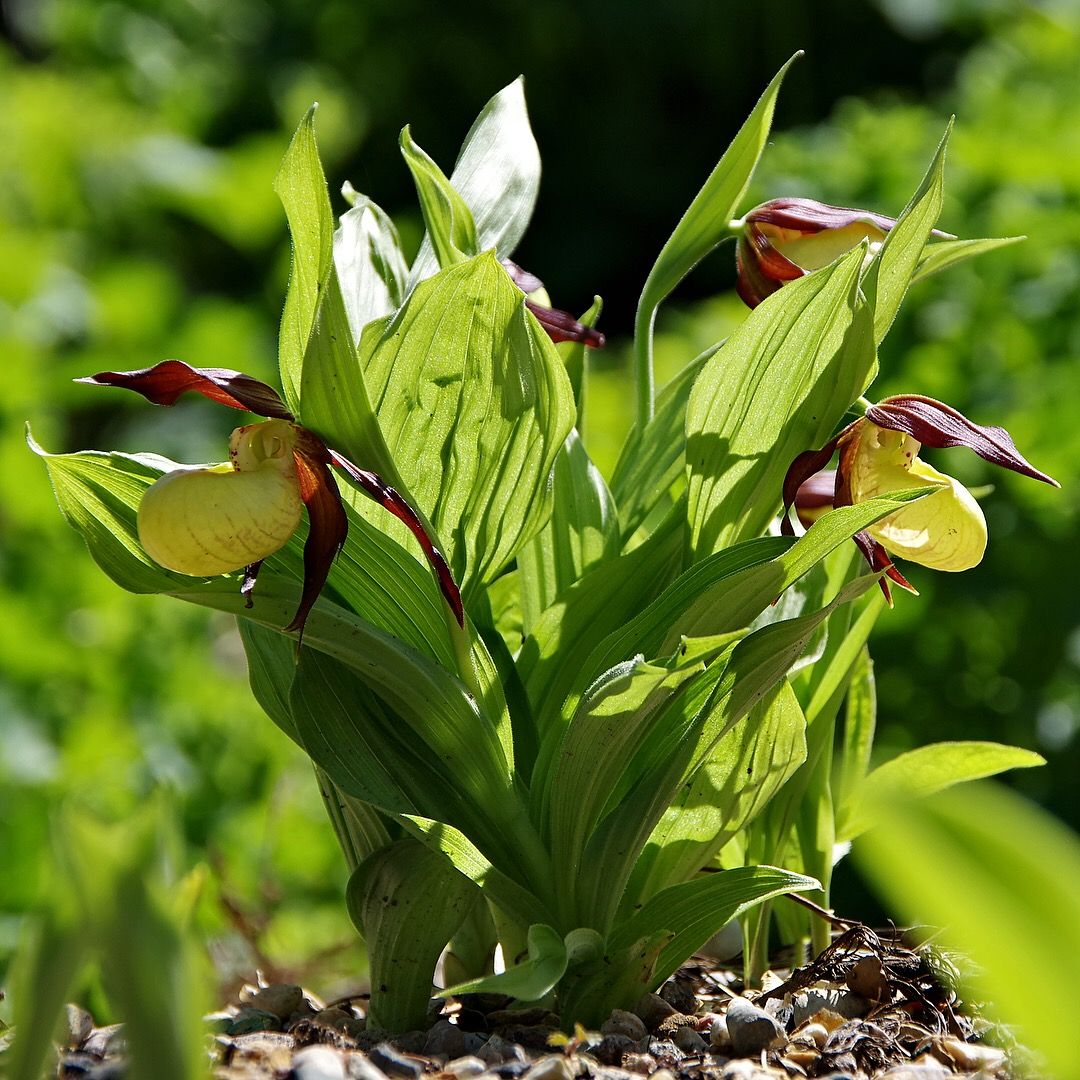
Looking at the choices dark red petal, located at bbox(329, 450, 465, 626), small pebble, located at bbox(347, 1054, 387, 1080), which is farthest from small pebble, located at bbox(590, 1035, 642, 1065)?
dark red petal, located at bbox(329, 450, 465, 626)

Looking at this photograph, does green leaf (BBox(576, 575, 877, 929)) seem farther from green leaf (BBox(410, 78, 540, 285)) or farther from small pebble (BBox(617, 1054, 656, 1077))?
green leaf (BBox(410, 78, 540, 285))

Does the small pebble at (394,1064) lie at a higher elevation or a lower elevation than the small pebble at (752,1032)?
higher

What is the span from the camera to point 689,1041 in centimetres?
61

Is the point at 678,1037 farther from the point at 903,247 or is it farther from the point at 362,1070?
the point at 903,247

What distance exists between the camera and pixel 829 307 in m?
0.58

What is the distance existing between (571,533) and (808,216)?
0.21m

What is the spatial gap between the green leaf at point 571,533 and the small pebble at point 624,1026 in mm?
210

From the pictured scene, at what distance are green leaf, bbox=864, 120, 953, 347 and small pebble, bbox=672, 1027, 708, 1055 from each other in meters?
0.35

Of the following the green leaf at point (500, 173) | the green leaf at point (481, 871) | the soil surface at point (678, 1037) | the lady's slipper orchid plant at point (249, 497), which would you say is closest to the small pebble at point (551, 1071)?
the soil surface at point (678, 1037)

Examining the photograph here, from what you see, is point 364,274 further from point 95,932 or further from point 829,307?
point 95,932

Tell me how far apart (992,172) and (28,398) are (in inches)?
60.9

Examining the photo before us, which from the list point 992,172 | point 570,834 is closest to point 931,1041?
point 570,834

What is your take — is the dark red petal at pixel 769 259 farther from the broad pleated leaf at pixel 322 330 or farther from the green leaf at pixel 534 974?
the green leaf at pixel 534 974

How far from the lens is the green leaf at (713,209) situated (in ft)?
2.10
